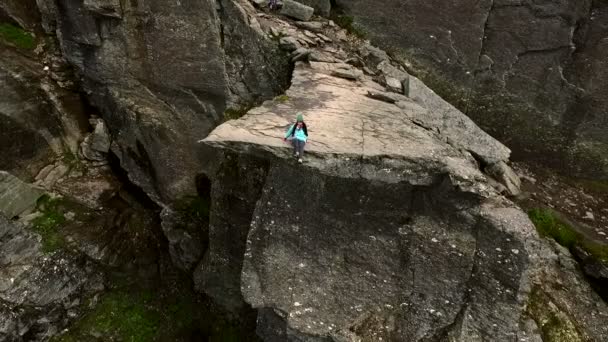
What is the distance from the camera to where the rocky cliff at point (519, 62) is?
11688 mm

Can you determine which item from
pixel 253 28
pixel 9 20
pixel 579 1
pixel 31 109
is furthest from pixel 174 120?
pixel 579 1

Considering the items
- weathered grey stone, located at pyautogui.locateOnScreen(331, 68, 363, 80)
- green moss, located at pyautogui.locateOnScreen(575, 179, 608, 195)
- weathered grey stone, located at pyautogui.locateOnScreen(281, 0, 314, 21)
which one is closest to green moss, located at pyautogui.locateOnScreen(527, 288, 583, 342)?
green moss, located at pyautogui.locateOnScreen(575, 179, 608, 195)

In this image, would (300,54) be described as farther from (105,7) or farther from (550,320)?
(550,320)

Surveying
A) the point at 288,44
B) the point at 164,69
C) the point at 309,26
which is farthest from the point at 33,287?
the point at 309,26

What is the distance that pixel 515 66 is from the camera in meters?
12.3

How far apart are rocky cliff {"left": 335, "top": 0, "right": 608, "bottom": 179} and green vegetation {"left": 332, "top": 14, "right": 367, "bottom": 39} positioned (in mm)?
92

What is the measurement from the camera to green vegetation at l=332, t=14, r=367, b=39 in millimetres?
13195

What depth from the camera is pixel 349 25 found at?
13.3 m

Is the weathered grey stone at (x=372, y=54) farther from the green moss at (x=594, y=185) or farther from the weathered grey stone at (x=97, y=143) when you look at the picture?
the weathered grey stone at (x=97, y=143)

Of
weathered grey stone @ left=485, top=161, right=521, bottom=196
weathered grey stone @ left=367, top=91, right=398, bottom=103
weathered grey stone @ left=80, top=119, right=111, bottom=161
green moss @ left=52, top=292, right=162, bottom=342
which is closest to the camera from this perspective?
weathered grey stone @ left=367, top=91, right=398, bottom=103

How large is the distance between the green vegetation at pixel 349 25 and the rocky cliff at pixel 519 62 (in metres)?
0.09

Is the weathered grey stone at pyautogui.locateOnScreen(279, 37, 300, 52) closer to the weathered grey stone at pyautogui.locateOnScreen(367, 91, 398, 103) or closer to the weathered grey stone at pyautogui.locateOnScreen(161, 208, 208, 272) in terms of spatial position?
the weathered grey stone at pyautogui.locateOnScreen(367, 91, 398, 103)

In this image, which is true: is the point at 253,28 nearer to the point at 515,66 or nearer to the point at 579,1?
the point at 515,66

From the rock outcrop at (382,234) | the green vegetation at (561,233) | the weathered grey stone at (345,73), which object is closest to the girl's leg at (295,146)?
the rock outcrop at (382,234)
